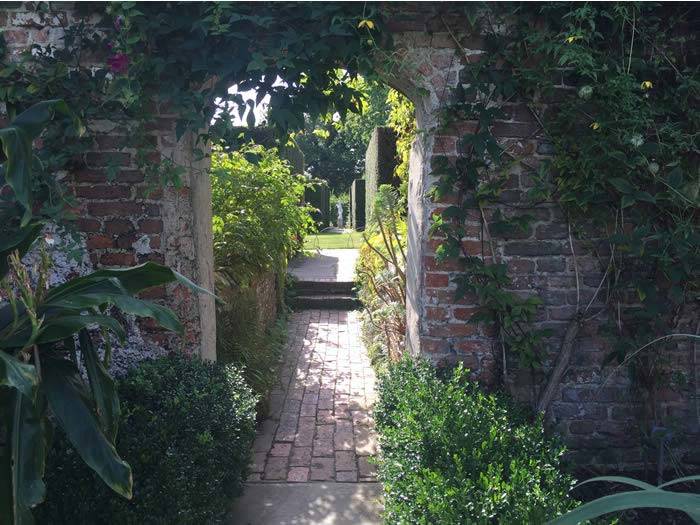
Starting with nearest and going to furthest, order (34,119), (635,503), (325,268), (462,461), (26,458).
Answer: (635,503) < (26,458) < (34,119) < (462,461) < (325,268)

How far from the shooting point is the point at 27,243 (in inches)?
77.4

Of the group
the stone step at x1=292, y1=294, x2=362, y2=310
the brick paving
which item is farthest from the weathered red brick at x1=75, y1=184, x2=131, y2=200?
the stone step at x1=292, y1=294, x2=362, y2=310

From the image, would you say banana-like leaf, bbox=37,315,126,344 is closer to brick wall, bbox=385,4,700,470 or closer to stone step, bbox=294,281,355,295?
brick wall, bbox=385,4,700,470

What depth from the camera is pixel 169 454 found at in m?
2.30

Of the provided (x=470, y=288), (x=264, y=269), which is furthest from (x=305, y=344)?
(x=470, y=288)

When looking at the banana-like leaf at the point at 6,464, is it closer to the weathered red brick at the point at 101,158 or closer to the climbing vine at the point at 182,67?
the climbing vine at the point at 182,67

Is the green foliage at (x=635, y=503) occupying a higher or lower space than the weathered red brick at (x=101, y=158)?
lower

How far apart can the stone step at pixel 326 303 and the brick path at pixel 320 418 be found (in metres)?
1.70

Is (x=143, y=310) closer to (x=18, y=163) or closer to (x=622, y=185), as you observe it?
(x=18, y=163)

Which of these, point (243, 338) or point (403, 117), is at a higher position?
point (403, 117)

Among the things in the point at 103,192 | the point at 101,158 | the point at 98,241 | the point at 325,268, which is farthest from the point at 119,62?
the point at 325,268

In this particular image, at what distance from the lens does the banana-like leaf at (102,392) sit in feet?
6.24

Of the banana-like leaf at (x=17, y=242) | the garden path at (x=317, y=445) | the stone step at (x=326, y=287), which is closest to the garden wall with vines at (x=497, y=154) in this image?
the garden path at (x=317, y=445)

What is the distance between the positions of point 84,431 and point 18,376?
0.32 meters
